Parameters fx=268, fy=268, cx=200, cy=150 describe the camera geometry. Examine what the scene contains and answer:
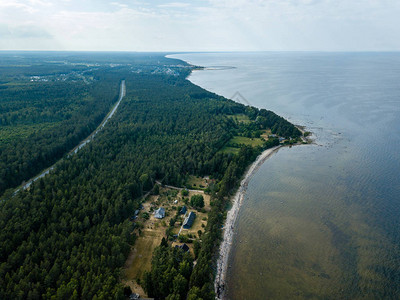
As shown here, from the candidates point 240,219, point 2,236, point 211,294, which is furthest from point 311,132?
point 2,236

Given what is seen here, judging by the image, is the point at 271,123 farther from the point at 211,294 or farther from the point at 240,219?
the point at 211,294

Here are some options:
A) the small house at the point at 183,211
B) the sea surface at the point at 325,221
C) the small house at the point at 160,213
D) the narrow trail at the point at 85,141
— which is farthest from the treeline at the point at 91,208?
the sea surface at the point at 325,221

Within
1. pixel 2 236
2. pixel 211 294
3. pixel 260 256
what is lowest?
pixel 260 256

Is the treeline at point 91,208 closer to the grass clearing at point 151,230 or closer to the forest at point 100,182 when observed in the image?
the forest at point 100,182

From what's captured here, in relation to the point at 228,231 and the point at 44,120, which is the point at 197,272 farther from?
the point at 44,120

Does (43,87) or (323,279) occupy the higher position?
(43,87)
